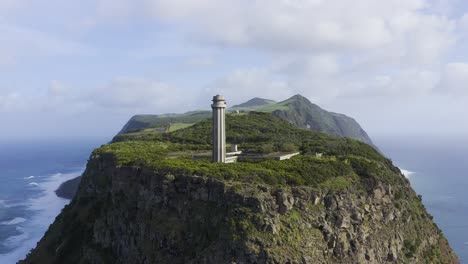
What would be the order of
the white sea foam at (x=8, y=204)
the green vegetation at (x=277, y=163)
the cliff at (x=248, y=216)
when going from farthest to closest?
the white sea foam at (x=8, y=204) → the green vegetation at (x=277, y=163) → the cliff at (x=248, y=216)

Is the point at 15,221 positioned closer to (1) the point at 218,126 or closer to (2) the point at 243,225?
(1) the point at 218,126

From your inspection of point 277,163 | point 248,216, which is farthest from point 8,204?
point 248,216

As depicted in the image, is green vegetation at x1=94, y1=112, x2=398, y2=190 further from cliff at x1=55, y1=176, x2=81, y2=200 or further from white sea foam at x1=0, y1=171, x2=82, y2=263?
cliff at x1=55, y1=176, x2=81, y2=200

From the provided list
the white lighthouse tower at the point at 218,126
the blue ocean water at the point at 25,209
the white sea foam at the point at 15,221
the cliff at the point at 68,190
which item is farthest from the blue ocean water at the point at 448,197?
the cliff at the point at 68,190

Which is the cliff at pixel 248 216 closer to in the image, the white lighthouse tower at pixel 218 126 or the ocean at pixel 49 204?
the white lighthouse tower at pixel 218 126

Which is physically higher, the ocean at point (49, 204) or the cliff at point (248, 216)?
the cliff at point (248, 216)

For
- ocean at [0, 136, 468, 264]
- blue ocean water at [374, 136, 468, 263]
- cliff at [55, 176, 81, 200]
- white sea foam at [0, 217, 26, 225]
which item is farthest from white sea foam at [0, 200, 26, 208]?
blue ocean water at [374, 136, 468, 263]
